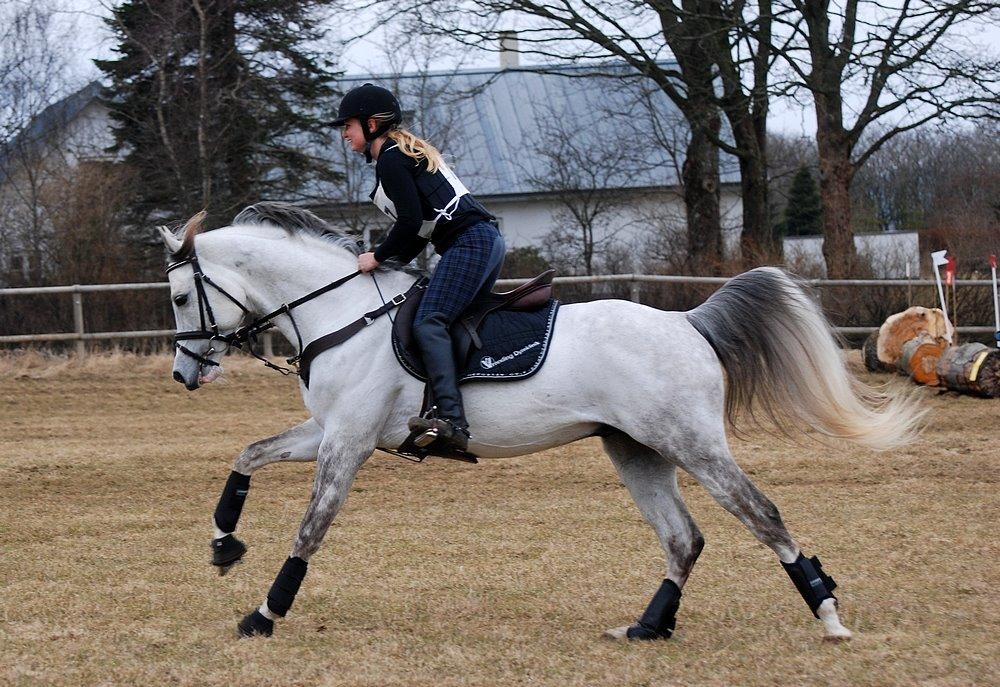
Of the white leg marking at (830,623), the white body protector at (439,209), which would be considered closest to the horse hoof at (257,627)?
the white body protector at (439,209)

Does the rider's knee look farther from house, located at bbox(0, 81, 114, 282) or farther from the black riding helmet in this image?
house, located at bbox(0, 81, 114, 282)

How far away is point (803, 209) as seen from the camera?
133 feet

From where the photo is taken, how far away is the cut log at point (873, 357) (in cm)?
1551

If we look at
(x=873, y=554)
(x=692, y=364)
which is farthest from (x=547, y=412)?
(x=873, y=554)

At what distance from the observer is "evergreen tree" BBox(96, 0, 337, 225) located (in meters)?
20.1

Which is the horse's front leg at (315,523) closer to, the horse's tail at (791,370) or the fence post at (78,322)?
the horse's tail at (791,370)

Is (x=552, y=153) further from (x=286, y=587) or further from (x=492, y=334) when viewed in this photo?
(x=286, y=587)

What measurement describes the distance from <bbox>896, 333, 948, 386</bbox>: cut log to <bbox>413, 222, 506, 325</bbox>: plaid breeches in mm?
10566

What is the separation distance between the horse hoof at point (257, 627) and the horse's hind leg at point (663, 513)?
5.09 feet

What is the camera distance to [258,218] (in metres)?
5.90

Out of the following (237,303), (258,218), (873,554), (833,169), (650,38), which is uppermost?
(650,38)

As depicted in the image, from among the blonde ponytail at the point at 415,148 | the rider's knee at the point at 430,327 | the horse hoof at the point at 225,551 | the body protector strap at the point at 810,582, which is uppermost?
the blonde ponytail at the point at 415,148

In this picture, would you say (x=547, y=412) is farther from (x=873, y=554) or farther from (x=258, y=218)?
(x=873, y=554)

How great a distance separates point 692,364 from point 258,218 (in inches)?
92.9
